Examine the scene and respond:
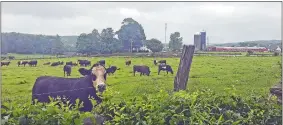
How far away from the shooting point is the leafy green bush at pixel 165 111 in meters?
2.69

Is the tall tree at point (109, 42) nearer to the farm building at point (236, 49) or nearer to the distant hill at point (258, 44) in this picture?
the farm building at point (236, 49)

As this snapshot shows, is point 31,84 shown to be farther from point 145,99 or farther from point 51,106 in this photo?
point 145,99

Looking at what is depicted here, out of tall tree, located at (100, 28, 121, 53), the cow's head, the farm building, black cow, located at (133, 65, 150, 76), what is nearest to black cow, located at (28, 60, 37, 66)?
the cow's head

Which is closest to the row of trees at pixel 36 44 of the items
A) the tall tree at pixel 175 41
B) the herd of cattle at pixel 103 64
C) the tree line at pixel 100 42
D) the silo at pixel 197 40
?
the tree line at pixel 100 42

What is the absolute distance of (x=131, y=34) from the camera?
3.75 meters

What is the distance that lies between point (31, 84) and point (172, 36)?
1.41m

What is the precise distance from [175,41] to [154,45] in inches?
8.3

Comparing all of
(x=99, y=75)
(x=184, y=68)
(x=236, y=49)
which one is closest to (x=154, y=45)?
(x=184, y=68)

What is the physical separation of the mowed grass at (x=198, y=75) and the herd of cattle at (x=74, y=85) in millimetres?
43

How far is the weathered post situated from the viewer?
145 inches

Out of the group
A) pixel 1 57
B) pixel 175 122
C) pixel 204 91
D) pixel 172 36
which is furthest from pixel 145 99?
pixel 1 57

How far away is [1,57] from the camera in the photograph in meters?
3.31

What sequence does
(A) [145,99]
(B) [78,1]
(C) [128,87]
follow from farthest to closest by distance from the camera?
(C) [128,87]
(B) [78,1]
(A) [145,99]

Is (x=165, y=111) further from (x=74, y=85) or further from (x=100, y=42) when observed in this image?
(x=100, y=42)
